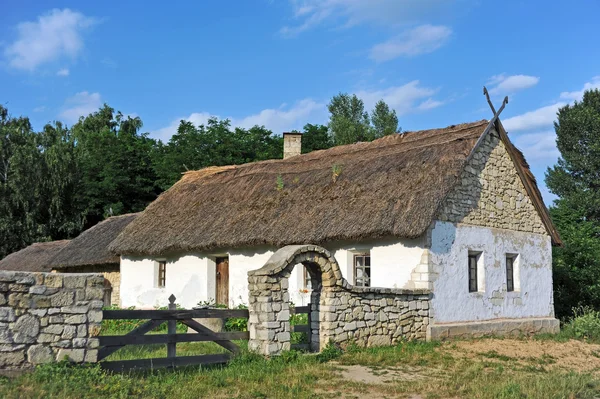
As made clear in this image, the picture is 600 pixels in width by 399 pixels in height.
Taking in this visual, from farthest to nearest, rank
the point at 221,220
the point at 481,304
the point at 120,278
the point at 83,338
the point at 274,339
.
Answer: the point at 120,278 < the point at 221,220 < the point at 481,304 < the point at 274,339 < the point at 83,338

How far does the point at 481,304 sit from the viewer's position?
48.4 feet

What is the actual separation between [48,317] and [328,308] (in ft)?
15.6

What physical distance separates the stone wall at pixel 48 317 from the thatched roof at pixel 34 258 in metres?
17.0

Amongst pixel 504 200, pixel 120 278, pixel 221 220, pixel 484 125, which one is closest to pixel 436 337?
pixel 504 200

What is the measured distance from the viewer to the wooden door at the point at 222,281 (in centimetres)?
1743

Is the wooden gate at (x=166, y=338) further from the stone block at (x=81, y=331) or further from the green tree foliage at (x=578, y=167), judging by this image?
the green tree foliage at (x=578, y=167)

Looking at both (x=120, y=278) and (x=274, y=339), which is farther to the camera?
(x=120, y=278)

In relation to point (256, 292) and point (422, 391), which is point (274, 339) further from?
point (422, 391)

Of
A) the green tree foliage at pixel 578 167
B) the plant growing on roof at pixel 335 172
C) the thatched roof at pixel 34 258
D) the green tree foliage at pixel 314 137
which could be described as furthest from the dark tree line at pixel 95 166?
the plant growing on roof at pixel 335 172

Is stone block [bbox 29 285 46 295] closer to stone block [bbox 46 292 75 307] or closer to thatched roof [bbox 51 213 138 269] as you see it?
stone block [bbox 46 292 75 307]

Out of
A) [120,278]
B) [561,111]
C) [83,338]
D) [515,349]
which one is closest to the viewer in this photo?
[83,338]

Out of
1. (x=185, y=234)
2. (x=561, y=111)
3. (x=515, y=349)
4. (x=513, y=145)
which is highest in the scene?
(x=561, y=111)

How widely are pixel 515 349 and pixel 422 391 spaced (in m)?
5.01

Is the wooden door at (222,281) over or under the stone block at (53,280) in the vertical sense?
under
